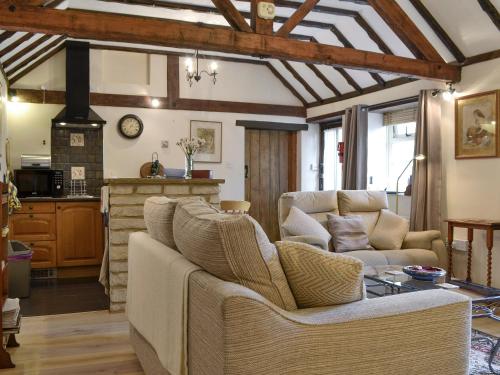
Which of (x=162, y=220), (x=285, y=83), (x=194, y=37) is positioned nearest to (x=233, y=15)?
(x=194, y=37)

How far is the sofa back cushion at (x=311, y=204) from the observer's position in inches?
182

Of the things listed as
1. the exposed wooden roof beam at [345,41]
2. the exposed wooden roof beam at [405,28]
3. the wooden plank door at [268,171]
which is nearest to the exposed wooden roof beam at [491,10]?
the exposed wooden roof beam at [405,28]

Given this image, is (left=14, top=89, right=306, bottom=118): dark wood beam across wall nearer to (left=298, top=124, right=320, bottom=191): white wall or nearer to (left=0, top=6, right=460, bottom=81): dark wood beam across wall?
(left=298, top=124, right=320, bottom=191): white wall

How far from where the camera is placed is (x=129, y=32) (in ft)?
13.1

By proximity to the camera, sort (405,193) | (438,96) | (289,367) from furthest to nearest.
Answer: (405,193) < (438,96) < (289,367)

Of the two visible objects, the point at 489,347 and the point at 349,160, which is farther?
the point at 349,160

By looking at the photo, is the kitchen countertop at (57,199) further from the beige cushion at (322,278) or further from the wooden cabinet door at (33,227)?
the beige cushion at (322,278)

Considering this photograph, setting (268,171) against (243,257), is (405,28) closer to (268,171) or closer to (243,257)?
(268,171)

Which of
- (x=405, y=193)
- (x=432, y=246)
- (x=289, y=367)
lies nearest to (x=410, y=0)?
(x=405, y=193)

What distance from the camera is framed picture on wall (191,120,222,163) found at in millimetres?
7430

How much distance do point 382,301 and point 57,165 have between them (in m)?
5.92

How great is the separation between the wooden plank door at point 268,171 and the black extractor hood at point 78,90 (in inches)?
102

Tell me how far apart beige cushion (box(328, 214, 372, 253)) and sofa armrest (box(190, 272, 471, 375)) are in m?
2.75

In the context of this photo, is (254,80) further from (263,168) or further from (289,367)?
(289,367)
